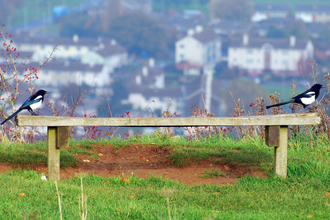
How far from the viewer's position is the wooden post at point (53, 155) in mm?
4270

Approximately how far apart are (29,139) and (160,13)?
97066 mm

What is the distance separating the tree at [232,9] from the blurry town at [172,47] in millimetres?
246

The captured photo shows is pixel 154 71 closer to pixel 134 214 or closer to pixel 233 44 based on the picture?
pixel 233 44

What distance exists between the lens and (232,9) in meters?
98.3

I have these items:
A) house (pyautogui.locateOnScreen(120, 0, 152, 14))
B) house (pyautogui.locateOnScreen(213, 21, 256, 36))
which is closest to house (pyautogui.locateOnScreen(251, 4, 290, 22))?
house (pyautogui.locateOnScreen(213, 21, 256, 36))

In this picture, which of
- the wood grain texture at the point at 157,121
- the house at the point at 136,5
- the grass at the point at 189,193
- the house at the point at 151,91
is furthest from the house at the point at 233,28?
the wood grain texture at the point at 157,121

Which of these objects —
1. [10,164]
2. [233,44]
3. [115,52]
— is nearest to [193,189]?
[10,164]

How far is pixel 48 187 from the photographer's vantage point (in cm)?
383

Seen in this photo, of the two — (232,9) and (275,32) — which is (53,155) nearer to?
Result: (275,32)

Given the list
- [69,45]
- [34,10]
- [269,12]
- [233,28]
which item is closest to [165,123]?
[69,45]

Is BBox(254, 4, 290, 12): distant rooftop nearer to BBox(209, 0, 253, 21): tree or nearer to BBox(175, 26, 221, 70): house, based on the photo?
BBox(209, 0, 253, 21): tree

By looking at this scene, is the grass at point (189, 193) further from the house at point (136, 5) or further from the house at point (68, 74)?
the house at point (136, 5)

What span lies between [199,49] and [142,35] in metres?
12.9

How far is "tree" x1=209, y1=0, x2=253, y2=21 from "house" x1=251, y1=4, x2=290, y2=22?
194 centimetres
